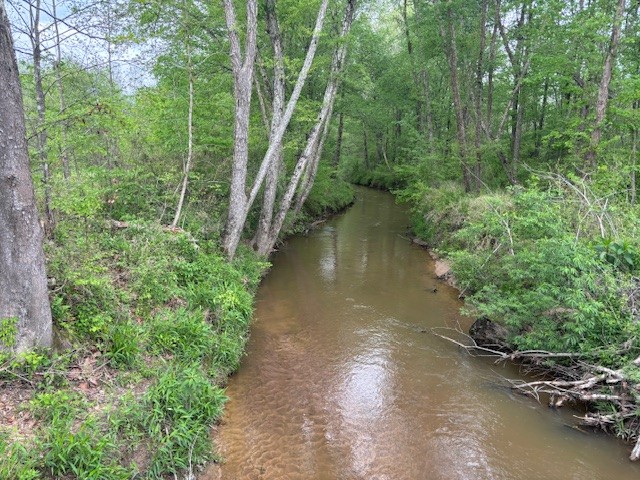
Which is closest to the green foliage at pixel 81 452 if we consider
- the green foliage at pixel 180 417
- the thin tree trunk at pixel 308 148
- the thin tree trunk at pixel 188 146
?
the green foliage at pixel 180 417

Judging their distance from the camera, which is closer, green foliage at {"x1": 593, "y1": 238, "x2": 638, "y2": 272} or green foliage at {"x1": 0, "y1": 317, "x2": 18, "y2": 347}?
green foliage at {"x1": 0, "y1": 317, "x2": 18, "y2": 347}

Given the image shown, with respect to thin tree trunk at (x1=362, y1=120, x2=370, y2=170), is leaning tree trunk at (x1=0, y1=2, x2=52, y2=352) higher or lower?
lower

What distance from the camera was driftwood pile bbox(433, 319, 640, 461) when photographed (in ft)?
16.7

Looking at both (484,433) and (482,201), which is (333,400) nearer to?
(484,433)

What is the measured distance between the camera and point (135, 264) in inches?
251

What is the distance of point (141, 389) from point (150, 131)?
6.27 metres

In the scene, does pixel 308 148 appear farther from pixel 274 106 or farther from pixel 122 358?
pixel 122 358

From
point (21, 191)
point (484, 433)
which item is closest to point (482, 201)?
point (484, 433)

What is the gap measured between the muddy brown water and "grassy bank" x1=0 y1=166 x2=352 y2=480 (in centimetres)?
60

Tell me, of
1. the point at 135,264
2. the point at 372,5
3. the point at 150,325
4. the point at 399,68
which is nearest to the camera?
the point at 150,325

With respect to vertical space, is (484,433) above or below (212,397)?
below

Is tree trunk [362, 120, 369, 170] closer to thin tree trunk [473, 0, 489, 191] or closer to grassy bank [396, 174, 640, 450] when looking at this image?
thin tree trunk [473, 0, 489, 191]

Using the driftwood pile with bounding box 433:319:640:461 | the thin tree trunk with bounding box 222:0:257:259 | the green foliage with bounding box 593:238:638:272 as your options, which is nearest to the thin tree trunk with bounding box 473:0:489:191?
the green foliage with bounding box 593:238:638:272

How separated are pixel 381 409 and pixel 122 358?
362cm
